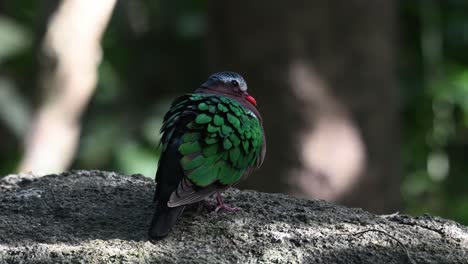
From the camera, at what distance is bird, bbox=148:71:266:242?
3.85m

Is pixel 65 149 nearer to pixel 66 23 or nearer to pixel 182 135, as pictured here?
pixel 66 23

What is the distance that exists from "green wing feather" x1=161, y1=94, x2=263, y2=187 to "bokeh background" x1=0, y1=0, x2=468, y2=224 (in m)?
2.59

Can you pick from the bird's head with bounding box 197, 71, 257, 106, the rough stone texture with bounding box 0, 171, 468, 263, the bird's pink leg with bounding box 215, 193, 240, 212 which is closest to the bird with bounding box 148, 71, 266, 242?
the bird's pink leg with bounding box 215, 193, 240, 212

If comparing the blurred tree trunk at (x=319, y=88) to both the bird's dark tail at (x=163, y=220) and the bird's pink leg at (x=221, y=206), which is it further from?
the bird's dark tail at (x=163, y=220)

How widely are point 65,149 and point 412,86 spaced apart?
15.8 feet

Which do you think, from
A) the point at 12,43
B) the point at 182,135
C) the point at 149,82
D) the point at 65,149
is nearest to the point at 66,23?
the point at 65,149

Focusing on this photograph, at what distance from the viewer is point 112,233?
12.7ft

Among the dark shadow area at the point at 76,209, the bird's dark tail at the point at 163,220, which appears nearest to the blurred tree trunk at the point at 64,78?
the dark shadow area at the point at 76,209

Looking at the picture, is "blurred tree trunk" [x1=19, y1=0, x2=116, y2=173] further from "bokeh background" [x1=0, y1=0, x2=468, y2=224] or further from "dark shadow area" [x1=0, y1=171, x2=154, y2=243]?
"dark shadow area" [x1=0, y1=171, x2=154, y2=243]

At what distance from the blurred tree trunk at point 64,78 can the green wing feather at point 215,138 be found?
2511 millimetres

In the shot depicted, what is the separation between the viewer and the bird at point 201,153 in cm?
385

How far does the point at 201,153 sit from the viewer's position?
13.2 feet

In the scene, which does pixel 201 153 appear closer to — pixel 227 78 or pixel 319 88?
pixel 227 78

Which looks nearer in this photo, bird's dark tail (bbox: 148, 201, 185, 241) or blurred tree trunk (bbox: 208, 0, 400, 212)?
bird's dark tail (bbox: 148, 201, 185, 241)
